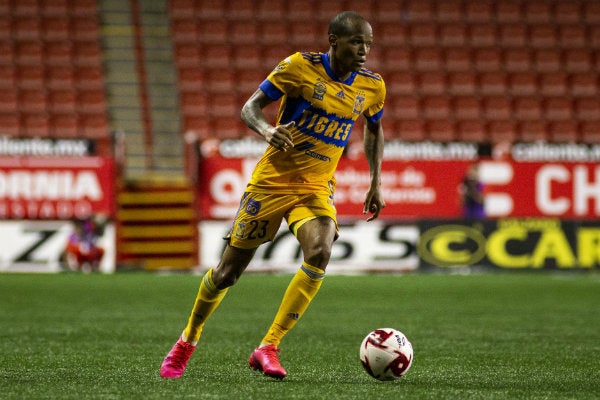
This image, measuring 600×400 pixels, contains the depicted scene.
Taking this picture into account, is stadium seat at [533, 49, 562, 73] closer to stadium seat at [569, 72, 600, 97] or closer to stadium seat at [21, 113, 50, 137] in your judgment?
stadium seat at [569, 72, 600, 97]

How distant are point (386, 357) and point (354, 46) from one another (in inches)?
63.3

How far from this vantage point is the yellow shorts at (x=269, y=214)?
5.51 m

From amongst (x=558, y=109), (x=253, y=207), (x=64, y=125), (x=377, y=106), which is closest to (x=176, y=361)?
(x=253, y=207)

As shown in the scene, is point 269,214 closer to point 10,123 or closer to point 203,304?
point 203,304

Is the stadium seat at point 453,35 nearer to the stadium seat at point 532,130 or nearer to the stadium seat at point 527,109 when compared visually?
the stadium seat at point 527,109

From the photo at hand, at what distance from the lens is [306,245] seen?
17.9ft

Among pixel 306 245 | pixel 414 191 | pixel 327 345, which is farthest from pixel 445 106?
pixel 306 245

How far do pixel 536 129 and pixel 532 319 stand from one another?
1122 cm

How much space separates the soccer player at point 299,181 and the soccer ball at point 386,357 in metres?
0.43

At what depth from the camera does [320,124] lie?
18.3ft

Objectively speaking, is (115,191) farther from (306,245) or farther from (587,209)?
(306,245)

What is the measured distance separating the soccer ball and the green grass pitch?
0.07 meters

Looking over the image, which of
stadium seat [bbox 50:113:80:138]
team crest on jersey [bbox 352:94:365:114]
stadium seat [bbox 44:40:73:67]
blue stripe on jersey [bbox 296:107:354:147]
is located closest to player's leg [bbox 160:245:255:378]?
blue stripe on jersey [bbox 296:107:354:147]

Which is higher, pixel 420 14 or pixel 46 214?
pixel 420 14
